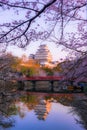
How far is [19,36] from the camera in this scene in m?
7.34

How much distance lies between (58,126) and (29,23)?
12786mm

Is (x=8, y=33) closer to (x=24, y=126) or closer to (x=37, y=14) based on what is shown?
(x=37, y=14)

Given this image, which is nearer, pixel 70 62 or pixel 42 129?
pixel 70 62

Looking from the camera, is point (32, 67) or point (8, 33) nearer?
point (8, 33)

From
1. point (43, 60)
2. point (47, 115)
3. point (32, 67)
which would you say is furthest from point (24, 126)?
point (43, 60)

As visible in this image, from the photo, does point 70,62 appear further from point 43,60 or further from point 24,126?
point 43,60

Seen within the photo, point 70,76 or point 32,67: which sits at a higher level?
point 70,76

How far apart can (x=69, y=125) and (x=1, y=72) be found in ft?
60.2

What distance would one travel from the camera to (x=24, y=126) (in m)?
19.2

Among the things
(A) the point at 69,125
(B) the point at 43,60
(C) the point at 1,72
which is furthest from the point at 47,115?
(B) the point at 43,60

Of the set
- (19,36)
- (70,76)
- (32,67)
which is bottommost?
(32,67)

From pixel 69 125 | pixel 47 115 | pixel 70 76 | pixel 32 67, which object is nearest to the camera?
pixel 70 76

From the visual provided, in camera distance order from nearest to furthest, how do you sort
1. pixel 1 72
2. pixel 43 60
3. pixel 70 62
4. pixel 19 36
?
pixel 19 36, pixel 70 62, pixel 1 72, pixel 43 60

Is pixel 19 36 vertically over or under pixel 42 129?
over
